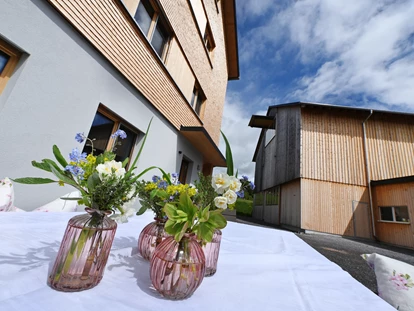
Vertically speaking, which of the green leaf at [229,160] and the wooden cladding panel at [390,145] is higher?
the wooden cladding panel at [390,145]

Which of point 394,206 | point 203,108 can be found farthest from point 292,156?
point 203,108

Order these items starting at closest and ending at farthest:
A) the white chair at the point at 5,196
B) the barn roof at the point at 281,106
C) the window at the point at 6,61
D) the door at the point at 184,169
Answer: the white chair at the point at 5,196 → the window at the point at 6,61 → the door at the point at 184,169 → the barn roof at the point at 281,106

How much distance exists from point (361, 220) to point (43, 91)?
1319 centimetres

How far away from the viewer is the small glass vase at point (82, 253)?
635mm

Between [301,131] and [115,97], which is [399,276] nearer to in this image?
[115,97]

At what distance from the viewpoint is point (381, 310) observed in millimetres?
719

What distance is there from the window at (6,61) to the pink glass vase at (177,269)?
9.20 ft

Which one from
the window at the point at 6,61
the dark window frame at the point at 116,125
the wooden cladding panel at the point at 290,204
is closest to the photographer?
the window at the point at 6,61

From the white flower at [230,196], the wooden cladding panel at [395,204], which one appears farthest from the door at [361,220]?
the white flower at [230,196]

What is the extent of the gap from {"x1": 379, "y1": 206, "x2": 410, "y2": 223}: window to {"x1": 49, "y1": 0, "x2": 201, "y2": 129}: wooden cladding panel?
36.9ft

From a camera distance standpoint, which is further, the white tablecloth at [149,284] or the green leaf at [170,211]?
the green leaf at [170,211]

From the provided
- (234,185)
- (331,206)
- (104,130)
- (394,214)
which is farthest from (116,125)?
(394,214)

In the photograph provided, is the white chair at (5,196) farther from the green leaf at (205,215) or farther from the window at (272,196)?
the window at (272,196)

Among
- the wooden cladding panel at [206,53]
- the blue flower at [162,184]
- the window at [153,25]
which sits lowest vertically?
the blue flower at [162,184]
